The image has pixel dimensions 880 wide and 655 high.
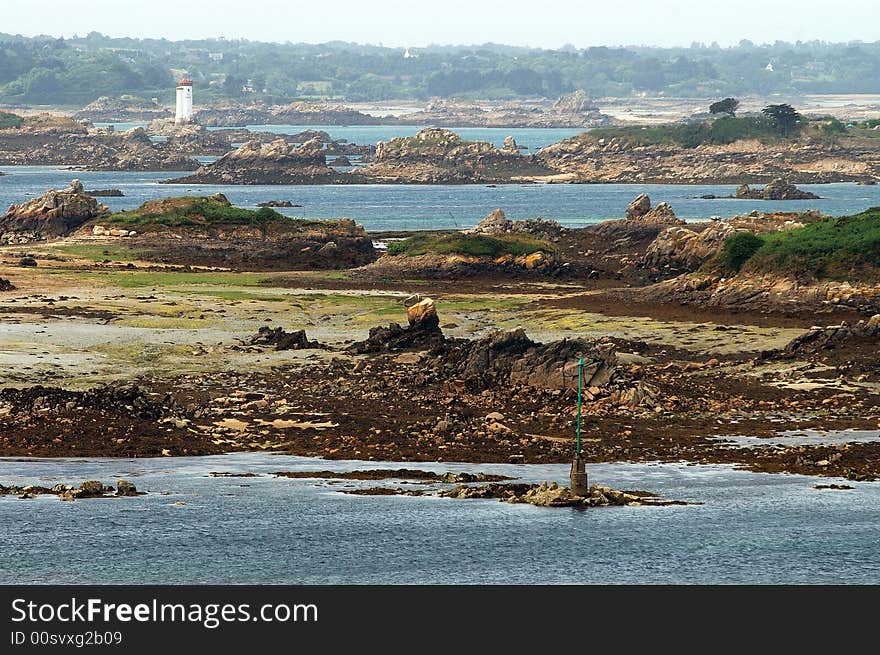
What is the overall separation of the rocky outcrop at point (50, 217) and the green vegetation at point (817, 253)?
201 feet

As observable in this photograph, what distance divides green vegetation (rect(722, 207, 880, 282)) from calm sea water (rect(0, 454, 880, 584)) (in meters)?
37.1

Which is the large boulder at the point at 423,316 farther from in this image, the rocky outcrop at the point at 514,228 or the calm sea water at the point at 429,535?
the rocky outcrop at the point at 514,228

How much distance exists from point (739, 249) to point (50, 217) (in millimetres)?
63586

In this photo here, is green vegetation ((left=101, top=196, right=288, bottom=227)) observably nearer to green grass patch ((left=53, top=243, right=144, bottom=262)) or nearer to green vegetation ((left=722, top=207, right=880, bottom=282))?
green grass patch ((left=53, top=243, right=144, bottom=262))

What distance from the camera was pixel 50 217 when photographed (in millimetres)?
131000

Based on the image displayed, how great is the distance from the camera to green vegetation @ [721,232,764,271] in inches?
3627

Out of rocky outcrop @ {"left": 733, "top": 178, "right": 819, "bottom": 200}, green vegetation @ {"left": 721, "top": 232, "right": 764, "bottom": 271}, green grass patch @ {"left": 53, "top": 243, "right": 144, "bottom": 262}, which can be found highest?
green vegetation @ {"left": 721, "top": 232, "right": 764, "bottom": 271}

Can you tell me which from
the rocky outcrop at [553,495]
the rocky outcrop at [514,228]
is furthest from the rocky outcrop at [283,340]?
the rocky outcrop at [514,228]

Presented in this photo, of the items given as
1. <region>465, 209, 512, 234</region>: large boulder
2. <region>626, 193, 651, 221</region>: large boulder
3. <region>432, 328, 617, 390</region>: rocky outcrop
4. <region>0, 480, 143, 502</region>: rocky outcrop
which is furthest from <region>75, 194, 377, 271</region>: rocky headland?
<region>0, 480, 143, 502</region>: rocky outcrop

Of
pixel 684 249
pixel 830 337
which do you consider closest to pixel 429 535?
pixel 830 337

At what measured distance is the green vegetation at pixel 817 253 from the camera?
8750cm

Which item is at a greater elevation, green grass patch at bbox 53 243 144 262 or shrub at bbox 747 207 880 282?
shrub at bbox 747 207 880 282
